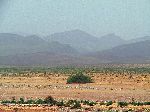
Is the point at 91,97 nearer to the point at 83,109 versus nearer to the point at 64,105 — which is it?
the point at 64,105

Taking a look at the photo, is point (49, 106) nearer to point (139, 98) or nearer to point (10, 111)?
point (10, 111)

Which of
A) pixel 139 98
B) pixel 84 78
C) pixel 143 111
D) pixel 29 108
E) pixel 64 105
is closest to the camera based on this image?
pixel 143 111

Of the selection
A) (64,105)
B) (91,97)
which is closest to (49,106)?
(64,105)

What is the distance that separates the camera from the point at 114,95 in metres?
51.5

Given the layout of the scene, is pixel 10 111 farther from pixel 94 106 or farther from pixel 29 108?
pixel 94 106

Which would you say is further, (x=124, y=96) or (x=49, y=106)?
(x=124, y=96)

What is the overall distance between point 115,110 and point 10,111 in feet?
27.1

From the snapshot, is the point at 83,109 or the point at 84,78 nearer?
the point at 83,109

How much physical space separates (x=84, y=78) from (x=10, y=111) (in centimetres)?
4067

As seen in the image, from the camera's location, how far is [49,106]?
38.9 meters

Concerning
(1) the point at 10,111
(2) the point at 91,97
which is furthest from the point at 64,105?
(2) the point at 91,97

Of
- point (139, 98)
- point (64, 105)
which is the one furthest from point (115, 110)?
point (139, 98)

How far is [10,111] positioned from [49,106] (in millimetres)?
5090

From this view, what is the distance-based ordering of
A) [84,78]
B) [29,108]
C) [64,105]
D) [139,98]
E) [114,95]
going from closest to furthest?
[29,108]
[64,105]
[139,98]
[114,95]
[84,78]
